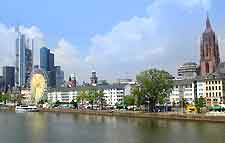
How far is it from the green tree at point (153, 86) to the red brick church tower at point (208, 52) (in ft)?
267

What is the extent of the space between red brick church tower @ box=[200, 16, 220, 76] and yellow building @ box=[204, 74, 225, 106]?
2071 inches

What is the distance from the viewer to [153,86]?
86500 mm

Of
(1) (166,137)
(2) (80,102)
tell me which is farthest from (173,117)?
(2) (80,102)

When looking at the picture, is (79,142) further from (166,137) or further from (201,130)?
(201,130)

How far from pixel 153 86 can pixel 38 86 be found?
114m

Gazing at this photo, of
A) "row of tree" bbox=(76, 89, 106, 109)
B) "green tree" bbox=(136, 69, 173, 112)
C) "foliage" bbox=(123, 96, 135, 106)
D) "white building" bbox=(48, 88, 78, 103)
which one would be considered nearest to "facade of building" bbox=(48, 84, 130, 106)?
"white building" bbox=(48, 88, 78, 103)

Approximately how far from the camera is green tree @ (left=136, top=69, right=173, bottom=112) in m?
86.6

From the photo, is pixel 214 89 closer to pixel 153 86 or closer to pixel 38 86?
pixel 153 86

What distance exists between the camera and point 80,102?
137m

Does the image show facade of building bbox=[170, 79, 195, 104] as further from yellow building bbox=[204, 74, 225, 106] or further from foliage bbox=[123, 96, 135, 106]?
foliage bbox=[123, 96, 135, 106]

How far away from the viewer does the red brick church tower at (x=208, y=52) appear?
548 feet

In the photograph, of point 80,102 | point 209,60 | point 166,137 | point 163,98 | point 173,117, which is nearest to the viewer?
point 166,137

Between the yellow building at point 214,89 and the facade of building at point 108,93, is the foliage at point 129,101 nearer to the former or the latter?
the yellow building at point 214,89

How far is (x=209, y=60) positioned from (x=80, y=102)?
197 feet
